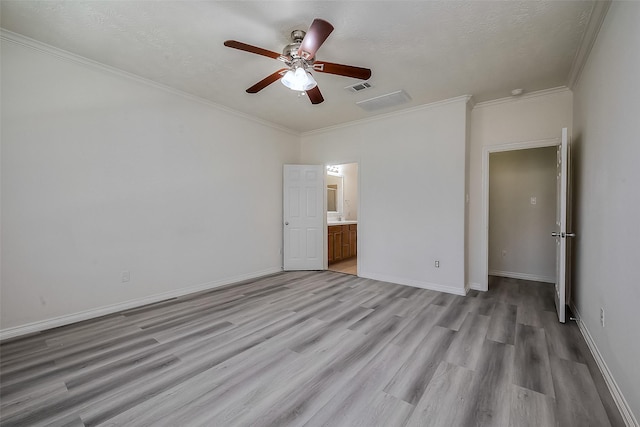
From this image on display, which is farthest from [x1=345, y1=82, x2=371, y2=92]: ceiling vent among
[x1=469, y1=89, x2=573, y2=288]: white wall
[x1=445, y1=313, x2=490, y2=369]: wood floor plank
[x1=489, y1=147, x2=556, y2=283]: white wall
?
[x1=445, y1=313, x2=490, y2=369]: wood floor plank

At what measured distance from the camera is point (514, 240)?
4.61m

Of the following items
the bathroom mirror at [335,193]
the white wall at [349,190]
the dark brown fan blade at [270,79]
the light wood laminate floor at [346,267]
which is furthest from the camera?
the white wall at [349,190]

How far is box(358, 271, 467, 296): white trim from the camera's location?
3.74 meters

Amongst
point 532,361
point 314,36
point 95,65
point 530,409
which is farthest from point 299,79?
point 532,361

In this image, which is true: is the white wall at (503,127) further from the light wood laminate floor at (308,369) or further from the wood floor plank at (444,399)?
the wood floor plank at (444,399)

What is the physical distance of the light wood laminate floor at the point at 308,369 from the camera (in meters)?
1.55

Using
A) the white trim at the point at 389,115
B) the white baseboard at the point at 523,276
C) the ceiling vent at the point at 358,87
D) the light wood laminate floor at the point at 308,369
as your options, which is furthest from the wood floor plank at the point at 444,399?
the white baseboard at the point at 523,276

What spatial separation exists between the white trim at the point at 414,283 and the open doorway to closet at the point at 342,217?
1009mm

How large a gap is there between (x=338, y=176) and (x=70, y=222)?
17.5 ft

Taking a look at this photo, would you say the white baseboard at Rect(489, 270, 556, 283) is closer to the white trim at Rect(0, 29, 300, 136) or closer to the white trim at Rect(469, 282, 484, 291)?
the white trim at Rect(469, 282, 484, 291)

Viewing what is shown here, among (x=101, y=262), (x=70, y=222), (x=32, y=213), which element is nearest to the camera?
(x=32, y=213)

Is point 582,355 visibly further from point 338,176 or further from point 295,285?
point 338,176

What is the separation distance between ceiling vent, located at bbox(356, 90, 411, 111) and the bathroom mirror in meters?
2.88

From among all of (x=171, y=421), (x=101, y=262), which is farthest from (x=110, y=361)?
(x=101, y=262)
